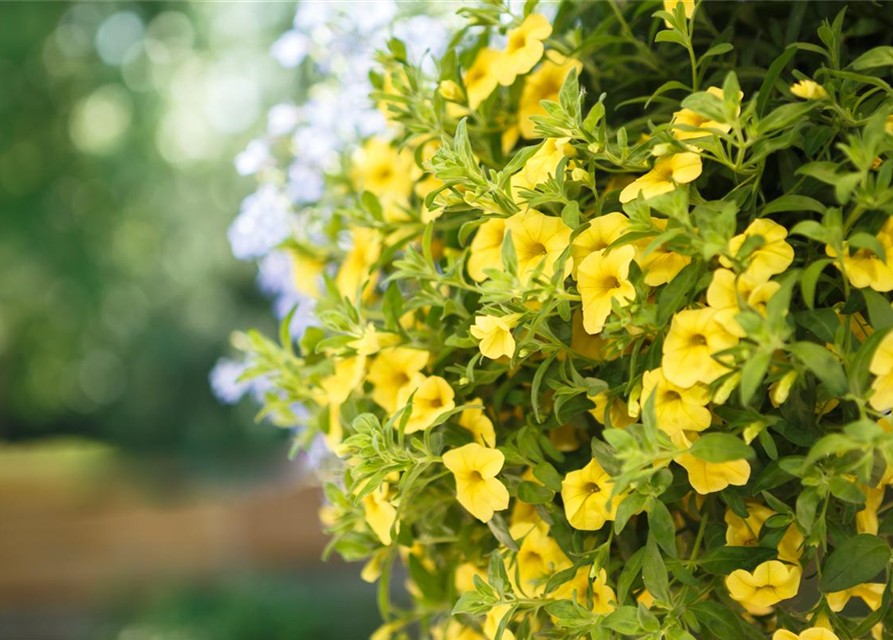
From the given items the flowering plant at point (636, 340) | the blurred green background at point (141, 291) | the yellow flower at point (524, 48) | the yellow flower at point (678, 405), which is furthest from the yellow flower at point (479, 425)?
the blurred green background at point (141, 291)

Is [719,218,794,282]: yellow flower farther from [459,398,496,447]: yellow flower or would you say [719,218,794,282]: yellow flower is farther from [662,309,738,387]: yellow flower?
[459,398,496,447]: yellow flower

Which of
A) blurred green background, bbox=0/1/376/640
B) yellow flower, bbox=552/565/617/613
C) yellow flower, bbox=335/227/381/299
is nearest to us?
yellow flower, bbox=552/565/617/613

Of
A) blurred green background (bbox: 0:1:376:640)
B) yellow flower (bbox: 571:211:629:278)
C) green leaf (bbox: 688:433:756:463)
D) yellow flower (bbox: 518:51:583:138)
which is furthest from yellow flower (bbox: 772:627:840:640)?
blurred green background (bbox: 0:1:376:640)

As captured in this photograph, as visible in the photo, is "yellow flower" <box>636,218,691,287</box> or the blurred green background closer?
"yellow flower" <box>636,218,691,287</box>

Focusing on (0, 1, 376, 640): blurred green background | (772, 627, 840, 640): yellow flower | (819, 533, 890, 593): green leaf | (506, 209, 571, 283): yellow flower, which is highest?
(0, 1, 376, 640): blurred green background

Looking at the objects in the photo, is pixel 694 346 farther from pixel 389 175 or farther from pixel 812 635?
pixel 389 175

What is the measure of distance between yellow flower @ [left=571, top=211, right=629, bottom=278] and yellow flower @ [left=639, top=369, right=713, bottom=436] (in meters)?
0.07

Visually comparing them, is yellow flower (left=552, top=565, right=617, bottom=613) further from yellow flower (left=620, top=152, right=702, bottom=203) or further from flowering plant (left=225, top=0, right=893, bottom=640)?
yellow flower (left=620, top=152, right=702, bottom=203)

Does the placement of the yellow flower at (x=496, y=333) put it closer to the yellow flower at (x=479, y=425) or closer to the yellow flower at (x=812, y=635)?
the yellow flower at (x=479, y=425)

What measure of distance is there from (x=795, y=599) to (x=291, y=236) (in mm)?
451

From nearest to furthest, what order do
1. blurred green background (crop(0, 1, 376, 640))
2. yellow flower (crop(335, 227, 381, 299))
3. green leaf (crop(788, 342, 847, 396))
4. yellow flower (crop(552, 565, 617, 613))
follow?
green leaf (crop(788, 342, 847, 396)), yellow flower (crop(552, 565, 617, 613)), yellow flower (crop(335, 227, 381, 299)), blurred green background (crop(0, 1, 376, 640))

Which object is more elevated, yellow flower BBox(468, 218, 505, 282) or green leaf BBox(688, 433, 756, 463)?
yellow flower BBox(468, 218, 505, 282)

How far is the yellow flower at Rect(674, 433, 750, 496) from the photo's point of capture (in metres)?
0.40

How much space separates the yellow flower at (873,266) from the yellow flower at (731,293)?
4 centimetres
